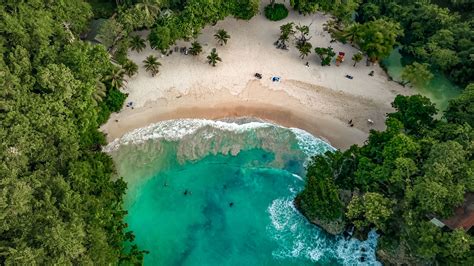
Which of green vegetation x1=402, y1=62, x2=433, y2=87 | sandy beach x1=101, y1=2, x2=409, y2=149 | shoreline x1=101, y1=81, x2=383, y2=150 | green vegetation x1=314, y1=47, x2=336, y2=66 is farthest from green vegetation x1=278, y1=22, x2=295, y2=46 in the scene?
green vegetation x1=402, y1=62, x2=433, y2=87

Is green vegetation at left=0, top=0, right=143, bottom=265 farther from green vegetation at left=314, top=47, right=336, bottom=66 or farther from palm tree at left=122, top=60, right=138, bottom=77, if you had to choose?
green vegetation at left=314, top=47, right=336, bottom=66

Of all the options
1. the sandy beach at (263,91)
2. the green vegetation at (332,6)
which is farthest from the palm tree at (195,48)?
the green vegetation at (332,6)

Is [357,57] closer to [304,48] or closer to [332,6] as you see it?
[304,48]

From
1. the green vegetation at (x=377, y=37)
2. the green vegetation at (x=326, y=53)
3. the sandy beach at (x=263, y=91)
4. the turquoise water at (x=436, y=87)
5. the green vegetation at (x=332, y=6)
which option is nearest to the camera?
the sandy beach at (x=263, y=91)

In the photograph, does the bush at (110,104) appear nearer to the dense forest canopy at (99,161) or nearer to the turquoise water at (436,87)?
the dense forest canopy at (99,161)

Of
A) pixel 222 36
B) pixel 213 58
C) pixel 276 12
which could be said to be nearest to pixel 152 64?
pixel 213 58
